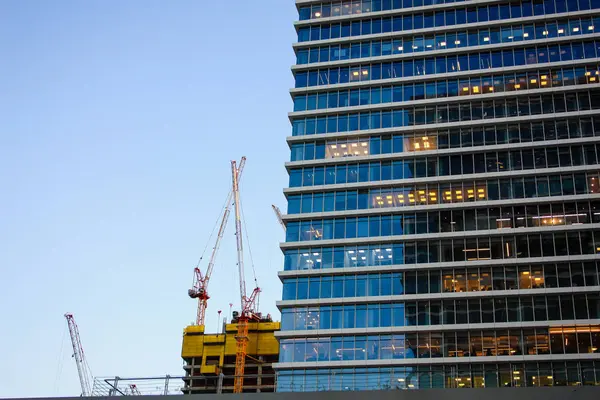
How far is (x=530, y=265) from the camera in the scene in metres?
81.8

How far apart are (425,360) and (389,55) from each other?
35.8 meters

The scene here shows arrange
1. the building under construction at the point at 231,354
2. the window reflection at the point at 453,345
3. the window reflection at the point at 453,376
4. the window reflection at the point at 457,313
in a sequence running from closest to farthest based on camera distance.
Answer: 1. the window reflection at the point at 453,376
2. the window reflection at the point at 453,345
3. the window reflection at the point at 457,313
4. the building under construction at the point at 231,354

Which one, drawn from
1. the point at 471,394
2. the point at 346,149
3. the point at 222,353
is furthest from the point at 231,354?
the point at 471,394

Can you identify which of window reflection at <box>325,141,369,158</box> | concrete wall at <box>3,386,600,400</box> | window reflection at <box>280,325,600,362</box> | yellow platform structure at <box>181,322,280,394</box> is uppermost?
window reflection at <box>325,141,369,158</box>

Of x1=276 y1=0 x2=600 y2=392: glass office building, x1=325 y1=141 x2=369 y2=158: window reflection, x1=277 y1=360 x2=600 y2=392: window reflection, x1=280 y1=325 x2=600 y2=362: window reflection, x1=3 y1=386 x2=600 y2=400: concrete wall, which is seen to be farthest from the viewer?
x1=325 y1=141 x2=369 y2=158: window reflection

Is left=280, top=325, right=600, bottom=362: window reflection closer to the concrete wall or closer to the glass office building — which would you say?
the glass office building

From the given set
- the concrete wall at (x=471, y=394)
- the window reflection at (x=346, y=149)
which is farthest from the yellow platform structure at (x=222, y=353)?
the concrete wall at (x=471, y=394)

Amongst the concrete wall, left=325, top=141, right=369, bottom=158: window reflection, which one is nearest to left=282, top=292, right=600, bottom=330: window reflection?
left=325, top=141, right=369, bottom=158: window reflection

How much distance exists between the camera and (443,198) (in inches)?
3418

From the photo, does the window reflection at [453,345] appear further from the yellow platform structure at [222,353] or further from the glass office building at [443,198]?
the yellow platform structure at [222,353]

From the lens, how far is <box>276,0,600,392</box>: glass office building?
79375 millimetres

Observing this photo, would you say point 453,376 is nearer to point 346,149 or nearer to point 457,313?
point 457,313

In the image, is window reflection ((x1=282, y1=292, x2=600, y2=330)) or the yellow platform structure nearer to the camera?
window reflection ((x1=282, y1=292, x2=600, y2=330))

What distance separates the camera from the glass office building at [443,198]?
7938 centimetres
